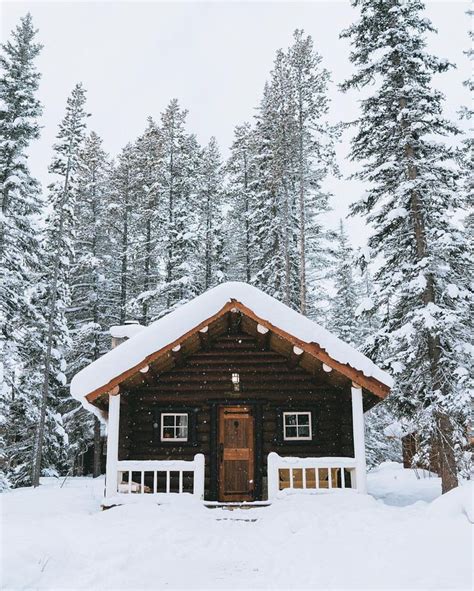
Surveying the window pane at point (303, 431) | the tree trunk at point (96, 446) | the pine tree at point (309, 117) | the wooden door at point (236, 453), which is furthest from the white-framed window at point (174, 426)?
the tree trunk at point (96, 446)

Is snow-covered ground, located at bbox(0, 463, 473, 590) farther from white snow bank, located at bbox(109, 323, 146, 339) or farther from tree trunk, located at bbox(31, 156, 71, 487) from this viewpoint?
tree trunk, located at bbox(31, 156, 71, 487)

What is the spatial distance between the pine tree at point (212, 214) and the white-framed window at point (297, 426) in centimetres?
1529

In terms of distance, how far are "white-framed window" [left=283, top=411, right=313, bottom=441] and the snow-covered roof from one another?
2.85 meters

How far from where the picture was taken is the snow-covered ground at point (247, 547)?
16.6ft

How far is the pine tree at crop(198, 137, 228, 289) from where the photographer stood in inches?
1137

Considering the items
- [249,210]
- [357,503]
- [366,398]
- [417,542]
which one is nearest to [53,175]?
[249,210]

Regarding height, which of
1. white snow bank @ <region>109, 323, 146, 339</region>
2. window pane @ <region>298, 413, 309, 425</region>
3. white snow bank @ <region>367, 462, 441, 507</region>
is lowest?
white snow bank @ <region>367, 462, 441, 507</region>

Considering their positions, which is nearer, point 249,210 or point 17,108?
point 17,108

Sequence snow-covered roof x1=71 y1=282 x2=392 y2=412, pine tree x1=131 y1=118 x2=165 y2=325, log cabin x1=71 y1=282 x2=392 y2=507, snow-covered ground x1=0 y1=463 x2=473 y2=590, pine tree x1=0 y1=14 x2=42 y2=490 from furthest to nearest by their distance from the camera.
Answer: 1. pine tree x1=131 y1=118 x2=165 y2=325
2. pine tree x1=0 y1=14 x2=42 y2=490
3. log cabin x1=71 y1=282 x2=392 y2=507
4. snow-covered roof x1=71 y1=282 x2=392 y2=412
5. snow-covered ground x1=0 y1=463 x2=473 y2=590

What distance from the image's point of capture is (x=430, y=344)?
40.3 feet

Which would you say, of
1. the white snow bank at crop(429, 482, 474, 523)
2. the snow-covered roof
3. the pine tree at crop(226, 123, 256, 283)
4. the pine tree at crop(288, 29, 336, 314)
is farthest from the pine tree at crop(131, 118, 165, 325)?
the white snow bank at crop(429, 482, 474, 523)

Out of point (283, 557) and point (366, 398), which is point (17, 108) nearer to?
point (366, 398)

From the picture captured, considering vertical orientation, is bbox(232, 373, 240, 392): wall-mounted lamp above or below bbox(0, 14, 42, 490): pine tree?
below

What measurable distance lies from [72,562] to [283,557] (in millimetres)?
2514
